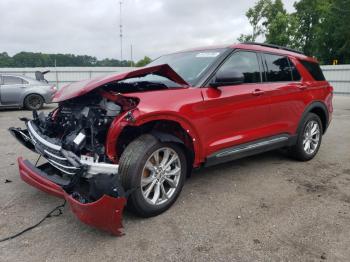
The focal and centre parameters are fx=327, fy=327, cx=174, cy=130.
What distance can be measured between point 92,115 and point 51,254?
53.1 inches

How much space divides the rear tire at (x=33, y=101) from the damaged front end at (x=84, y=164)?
907 cm

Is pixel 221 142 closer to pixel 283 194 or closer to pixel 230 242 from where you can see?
pixel 283 194

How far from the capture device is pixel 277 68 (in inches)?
190

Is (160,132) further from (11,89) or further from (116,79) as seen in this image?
(11,89)

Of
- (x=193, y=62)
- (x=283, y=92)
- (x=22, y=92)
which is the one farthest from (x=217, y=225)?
(x=22, y=92)

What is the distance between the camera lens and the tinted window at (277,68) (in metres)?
4.67

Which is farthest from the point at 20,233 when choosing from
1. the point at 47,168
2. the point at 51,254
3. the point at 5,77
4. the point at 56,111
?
the point at 5,77

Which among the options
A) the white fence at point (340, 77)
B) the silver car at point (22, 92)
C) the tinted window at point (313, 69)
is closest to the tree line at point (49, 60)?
the white fence at point (340, 77)

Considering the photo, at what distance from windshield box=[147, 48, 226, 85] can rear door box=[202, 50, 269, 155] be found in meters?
0.17

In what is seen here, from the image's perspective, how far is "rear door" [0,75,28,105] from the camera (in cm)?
1177

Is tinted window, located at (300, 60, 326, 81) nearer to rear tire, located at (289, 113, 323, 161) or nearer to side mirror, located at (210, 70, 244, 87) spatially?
rear tire, located at (289, 113, 323, 161)

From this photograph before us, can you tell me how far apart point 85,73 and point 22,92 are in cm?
1021

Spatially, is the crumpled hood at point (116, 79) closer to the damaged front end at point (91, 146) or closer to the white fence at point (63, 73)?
Result: the damaged front end at point (91, 146)

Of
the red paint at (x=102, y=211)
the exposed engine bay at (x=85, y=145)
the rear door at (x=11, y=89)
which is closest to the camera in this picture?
the red paint at (x=102, y=211)
